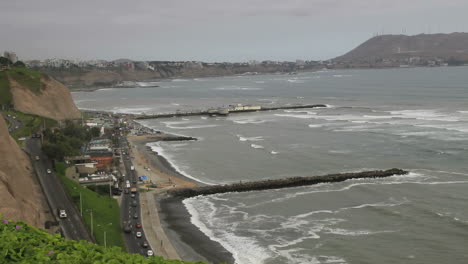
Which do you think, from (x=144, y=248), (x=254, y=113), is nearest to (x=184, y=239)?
(x=144, y=248)

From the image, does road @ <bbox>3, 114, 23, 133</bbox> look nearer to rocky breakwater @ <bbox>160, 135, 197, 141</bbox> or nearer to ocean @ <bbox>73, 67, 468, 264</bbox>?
ocean @ <bbox>73, 67, 468, 264</bbox>

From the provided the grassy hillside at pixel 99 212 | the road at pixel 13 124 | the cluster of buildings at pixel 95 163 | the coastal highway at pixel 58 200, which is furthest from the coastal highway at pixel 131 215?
the road at pixel 13 124

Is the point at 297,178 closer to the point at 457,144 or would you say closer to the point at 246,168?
the point at 246,168

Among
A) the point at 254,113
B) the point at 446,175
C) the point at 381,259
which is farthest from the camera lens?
the point at 254,113

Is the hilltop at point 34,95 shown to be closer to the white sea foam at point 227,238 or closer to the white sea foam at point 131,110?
the white sea foam at point 131,110

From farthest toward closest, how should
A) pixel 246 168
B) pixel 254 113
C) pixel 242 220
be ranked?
pixel 254 113, pixel 246 168, pixel 242 220

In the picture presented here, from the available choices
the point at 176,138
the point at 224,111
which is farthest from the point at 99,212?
the point at 224,111

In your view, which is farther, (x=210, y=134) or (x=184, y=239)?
(x=210, y=134)

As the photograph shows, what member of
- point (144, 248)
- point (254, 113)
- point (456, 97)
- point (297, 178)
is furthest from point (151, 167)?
point (456, 97)
